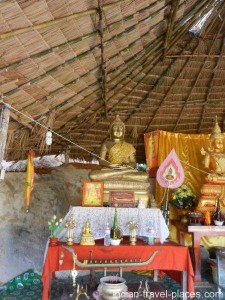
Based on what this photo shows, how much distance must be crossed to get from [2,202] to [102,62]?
2873mm

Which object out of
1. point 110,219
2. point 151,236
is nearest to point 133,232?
point 151,236

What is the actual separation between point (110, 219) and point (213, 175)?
2829mm

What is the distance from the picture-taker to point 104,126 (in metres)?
6.72

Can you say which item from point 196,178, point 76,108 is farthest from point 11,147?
point 196,178

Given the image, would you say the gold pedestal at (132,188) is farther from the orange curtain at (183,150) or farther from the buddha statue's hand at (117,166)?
the orange curtain at (183,150)

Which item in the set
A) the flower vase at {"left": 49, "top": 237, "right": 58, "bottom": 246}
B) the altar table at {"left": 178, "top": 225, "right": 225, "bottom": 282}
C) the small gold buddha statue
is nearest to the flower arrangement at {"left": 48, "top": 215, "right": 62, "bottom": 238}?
the flower vase at {"left": 49, "top": 237, "right": 58, "bottom": 246}

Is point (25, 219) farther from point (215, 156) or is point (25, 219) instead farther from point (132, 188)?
point (215, 156)

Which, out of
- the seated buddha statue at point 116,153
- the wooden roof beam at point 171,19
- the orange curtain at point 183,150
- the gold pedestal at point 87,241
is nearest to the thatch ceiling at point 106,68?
the wooden roof beam at point 171,19

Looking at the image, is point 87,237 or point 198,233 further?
point 198,233

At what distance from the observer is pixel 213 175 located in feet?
19.2

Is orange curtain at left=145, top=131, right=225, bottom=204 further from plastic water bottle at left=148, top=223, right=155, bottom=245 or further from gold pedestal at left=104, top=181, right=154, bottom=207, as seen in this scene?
plastic water bottle at left=148, top=223, right=155, bottom=245

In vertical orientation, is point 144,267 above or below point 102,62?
below

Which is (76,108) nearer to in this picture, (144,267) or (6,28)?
(6,28)

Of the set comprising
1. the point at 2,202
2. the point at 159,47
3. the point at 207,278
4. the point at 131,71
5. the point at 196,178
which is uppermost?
the point at 159,47
